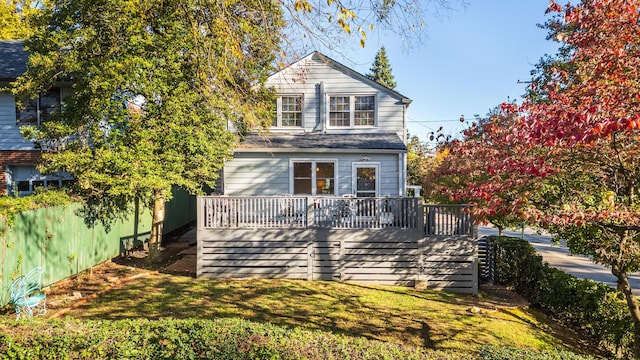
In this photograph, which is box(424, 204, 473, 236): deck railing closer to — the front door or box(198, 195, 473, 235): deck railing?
box(198, 195, 473, 235): deck railing

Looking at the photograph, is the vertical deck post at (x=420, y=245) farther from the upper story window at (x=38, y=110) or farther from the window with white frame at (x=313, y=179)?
the upper story window at (x=38, y=110)

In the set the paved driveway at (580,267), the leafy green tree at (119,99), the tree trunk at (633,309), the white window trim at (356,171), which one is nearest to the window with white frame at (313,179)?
the white window trim at (356,171)

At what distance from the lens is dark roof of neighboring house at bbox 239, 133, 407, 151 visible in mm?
11508

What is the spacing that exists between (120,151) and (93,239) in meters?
2.81

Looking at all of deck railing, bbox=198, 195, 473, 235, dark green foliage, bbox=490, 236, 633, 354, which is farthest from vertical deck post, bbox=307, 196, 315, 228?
dark green foliage, bbox=490, 236, 633, 354

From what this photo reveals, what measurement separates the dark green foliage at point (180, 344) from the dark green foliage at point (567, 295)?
19.1ft

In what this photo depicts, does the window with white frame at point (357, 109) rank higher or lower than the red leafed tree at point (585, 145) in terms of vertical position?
higher

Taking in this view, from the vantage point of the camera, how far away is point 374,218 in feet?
29.6

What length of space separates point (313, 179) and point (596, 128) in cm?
959

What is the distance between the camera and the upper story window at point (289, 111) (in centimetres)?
1300

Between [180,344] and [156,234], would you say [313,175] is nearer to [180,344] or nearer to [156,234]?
[156,234]

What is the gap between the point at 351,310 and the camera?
7141 millimetres

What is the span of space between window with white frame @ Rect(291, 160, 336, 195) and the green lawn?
13.6ft

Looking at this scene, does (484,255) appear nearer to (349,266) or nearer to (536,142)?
(349,266)
